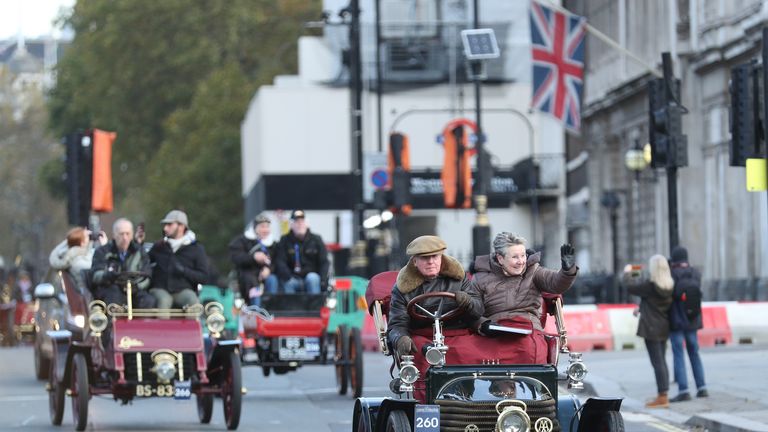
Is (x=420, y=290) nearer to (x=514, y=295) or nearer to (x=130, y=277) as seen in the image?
(x=514, y=295)

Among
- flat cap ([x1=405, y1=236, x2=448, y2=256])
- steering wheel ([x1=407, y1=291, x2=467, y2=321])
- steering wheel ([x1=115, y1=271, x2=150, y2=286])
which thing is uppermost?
flat cap ([x1=405, y1=236, x2=448, y2=256])

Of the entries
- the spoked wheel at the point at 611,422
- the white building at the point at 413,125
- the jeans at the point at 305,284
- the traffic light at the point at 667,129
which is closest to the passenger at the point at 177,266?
the jeans at the point at 305,284

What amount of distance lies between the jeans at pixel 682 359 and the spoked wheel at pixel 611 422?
836cm

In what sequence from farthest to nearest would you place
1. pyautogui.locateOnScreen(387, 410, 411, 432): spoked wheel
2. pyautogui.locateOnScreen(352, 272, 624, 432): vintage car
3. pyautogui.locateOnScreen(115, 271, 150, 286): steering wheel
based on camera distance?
1. pyautogui.locateOnScreen(115, 271, 150, 286): steering wheel
2. pyautogui.locateOnScreen(352, 272, 624, 432): vintage car
3. pyautogui.locateOnScreen(387, 410, 411, 432): spoked wheel

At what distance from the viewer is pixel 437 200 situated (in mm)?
65188

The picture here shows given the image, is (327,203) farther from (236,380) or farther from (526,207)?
(236,380)

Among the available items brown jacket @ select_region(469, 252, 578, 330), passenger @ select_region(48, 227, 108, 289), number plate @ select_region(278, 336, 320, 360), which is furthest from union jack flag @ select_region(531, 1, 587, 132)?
brown jacket @ select_region(469, 252, 578, 330)

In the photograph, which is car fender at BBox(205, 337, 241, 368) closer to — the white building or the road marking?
the road marking

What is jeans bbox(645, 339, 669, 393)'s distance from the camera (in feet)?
65.9

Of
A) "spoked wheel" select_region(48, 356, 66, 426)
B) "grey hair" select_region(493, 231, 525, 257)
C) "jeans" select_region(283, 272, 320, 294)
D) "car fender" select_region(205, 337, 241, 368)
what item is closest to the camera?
"grey hair" select_region(493, 231, 525, 257)

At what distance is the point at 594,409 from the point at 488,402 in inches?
25.2

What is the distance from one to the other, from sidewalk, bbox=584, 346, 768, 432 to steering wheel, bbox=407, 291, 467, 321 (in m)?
4.20

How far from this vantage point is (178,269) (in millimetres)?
18625

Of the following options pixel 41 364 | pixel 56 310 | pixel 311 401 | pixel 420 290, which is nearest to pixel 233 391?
pixel 311 401
